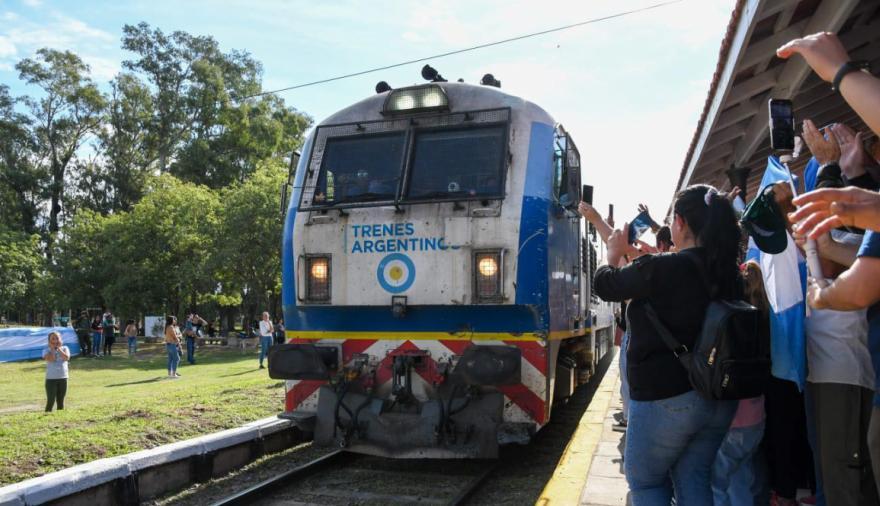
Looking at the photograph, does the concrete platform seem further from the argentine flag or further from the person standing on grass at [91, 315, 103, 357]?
the person standing on grass at [91, 315, 103, 357]

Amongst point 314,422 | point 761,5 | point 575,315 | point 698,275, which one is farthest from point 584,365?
point 698,275

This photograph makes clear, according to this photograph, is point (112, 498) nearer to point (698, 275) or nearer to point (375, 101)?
point (375, 101)

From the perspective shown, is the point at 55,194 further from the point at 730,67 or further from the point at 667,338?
the point at 667,338

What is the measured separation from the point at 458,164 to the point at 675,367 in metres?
3.68

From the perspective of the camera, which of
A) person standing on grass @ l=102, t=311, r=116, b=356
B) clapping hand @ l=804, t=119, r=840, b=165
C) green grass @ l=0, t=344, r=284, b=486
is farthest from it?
person standing on grass @ l=102, t=311, r=116, b=356

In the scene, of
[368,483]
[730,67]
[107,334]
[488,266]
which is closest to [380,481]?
[368,483]

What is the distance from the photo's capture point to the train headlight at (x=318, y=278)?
21.2 feet

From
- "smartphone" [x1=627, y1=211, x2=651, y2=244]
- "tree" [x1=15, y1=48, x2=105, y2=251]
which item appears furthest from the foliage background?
"smartphone" [x1=627, y1=211, x2=651, y2=244]

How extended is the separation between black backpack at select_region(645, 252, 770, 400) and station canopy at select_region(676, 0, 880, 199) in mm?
2523

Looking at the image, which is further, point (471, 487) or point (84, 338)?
point (84, 338)

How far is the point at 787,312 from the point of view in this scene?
3230 millimetres

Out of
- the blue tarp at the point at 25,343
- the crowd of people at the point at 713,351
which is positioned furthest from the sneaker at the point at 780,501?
the blue tarp at the point at 25,343

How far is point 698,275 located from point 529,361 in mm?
2969

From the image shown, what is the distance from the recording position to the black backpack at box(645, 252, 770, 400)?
2.97 metres
